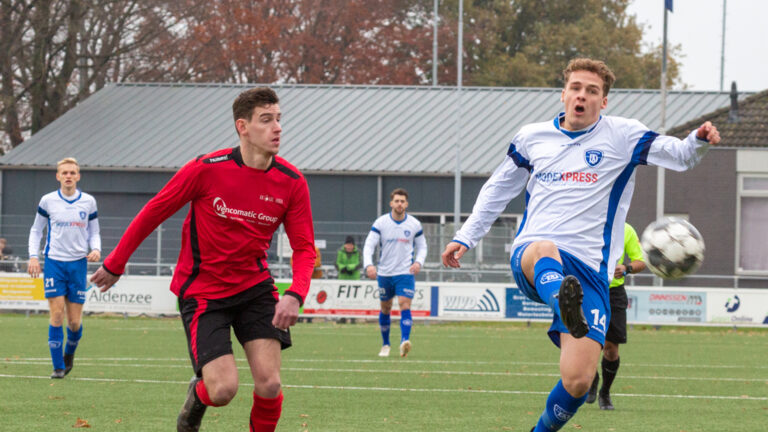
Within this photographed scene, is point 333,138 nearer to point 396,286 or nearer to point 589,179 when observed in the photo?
point 396,286

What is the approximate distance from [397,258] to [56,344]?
5.77 m

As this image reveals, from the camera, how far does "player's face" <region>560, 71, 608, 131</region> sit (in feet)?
23.0

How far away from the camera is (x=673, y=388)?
41.3ft

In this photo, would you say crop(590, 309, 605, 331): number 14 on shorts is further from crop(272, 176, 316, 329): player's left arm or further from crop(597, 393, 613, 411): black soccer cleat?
crop(597, 393, 613, 411): black soccer cleat

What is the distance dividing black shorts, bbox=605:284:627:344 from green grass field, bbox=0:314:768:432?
648 millimetres

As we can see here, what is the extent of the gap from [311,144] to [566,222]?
91.7 ft

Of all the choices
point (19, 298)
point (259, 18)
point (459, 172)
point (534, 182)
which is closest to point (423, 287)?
point (459, 172)

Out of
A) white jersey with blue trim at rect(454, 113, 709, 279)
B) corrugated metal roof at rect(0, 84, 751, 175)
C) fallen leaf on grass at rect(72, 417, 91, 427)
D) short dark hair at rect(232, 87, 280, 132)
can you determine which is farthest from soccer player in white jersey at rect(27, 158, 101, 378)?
corrugated metal roof at rect(0, 84, 751, 175)

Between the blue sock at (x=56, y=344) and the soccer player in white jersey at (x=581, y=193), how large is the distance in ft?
21.2

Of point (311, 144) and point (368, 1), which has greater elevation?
point (368, 1)

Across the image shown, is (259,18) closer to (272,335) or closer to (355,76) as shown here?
(355,76)

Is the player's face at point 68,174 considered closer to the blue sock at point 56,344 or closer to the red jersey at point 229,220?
the blue sock at point 56,344

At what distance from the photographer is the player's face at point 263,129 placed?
6812mm

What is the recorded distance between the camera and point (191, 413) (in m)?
6.88
